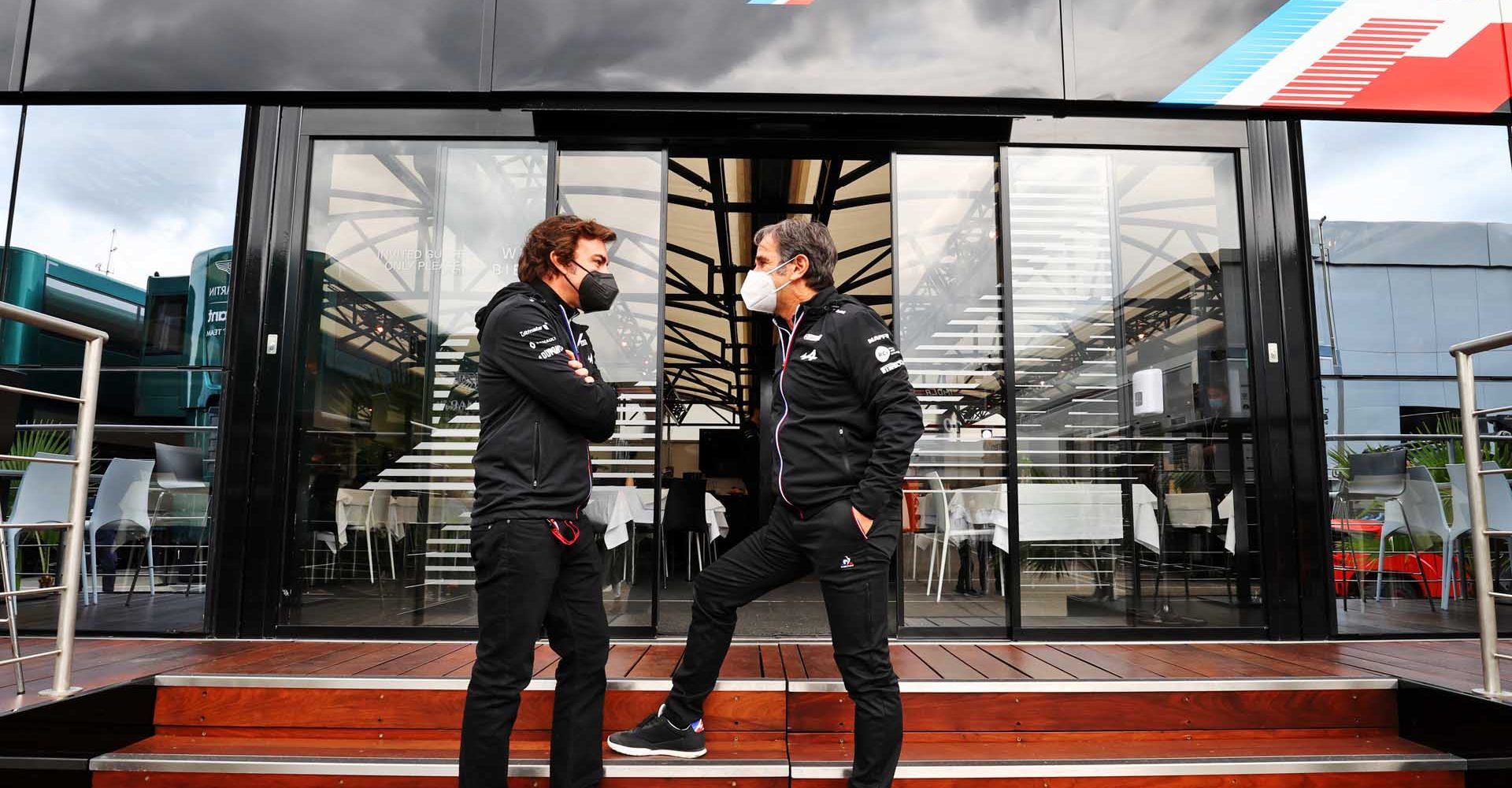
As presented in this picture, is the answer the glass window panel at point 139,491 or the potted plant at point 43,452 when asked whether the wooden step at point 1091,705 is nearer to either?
the glass window panel at point 139,491

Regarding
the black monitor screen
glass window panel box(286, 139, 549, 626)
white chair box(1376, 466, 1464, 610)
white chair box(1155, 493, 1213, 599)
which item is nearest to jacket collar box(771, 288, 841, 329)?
glass window panel box(286, 139, 549, 626)

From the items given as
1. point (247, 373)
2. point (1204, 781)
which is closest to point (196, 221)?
point (247, 373)

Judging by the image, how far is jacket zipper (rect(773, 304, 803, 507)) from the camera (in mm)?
2270

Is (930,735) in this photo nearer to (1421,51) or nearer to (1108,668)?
(1108,668)

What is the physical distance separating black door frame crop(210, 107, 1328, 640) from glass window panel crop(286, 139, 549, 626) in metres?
0.08

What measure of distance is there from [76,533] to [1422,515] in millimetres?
5876

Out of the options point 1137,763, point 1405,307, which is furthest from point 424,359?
point 1405,307

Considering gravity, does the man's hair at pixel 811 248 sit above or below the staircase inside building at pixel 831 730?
above

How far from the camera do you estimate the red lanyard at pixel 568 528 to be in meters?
2.06

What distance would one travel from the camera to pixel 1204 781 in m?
2.50

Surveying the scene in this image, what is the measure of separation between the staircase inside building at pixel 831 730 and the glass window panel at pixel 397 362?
0.76 metres

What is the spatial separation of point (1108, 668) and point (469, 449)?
2.86 metres

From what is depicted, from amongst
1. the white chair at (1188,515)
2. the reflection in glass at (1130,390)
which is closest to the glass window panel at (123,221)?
the reflection in glass at (1130,390)

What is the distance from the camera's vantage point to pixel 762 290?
2.37 m
